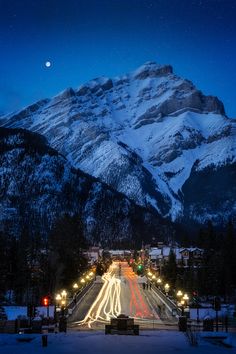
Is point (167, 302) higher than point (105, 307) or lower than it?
higher

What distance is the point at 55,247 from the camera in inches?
4345

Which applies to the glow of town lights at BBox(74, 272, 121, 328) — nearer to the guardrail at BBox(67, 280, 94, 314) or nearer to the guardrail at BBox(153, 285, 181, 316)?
the guardrail at BBox(67, 280, 94, 314)

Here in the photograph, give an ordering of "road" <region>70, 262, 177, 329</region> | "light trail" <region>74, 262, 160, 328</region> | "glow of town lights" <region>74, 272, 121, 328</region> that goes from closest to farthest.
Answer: "road" <region>70, 262, 177, 329</region> < "glow of town lights" <region>74, 272, 121, 328</region> < "light trail" <region>74, 262, 160, 328</region>

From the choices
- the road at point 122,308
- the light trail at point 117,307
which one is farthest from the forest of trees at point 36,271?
the light trail at point 117,307

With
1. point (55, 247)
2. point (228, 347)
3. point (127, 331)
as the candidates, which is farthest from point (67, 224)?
point (228, 347)

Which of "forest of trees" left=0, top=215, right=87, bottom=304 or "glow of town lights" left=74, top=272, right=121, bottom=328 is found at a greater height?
"forest of trees" left=0, top=215, right=87, bottom=304

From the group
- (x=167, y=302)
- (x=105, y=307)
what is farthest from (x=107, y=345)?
(x=167, y=302)

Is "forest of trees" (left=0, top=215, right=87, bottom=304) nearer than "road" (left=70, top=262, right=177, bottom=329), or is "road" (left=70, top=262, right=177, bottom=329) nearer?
"road" (left=70, top=262, right=177, bottom=329)

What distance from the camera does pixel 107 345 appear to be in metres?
35.0

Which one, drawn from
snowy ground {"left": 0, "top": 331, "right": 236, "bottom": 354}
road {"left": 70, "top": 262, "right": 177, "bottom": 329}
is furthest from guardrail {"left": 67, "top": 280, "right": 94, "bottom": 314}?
snowy ground {"left": 0, "top": 331, "right": 236, "bottom": 354}

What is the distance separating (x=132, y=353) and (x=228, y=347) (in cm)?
687

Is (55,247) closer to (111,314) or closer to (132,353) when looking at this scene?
(111,314)

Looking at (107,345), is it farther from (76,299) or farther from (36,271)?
(36,271)

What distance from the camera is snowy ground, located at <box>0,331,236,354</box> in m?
32.6
